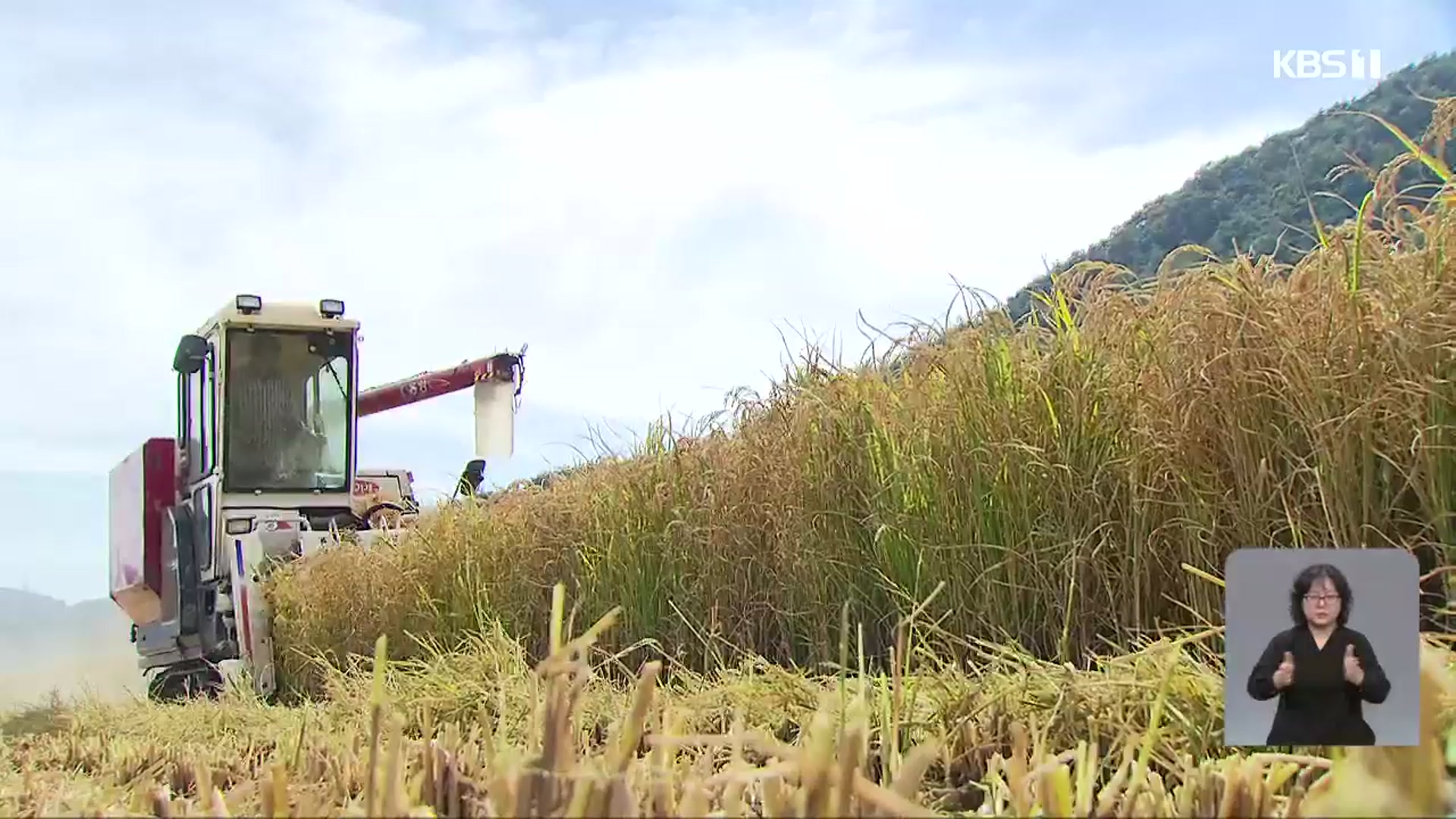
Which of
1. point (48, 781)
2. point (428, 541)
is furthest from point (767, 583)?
point (428, 541)

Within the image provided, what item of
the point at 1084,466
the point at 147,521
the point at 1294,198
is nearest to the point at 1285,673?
the point at 1084,466

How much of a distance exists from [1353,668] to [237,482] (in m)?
7.59

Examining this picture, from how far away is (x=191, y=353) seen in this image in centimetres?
793

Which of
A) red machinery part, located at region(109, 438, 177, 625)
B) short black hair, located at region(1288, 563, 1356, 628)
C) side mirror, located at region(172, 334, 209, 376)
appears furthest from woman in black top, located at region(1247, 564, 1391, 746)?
red machinery part, located at region(109, 438, 177, 625)

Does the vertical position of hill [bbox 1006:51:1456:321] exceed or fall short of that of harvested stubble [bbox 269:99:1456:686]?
Answer: it exceeds it

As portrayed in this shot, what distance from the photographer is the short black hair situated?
1.01 meters

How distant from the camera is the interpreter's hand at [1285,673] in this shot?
1021mm

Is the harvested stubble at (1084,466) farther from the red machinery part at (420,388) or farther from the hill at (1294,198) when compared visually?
the red machinery part at (420,388)

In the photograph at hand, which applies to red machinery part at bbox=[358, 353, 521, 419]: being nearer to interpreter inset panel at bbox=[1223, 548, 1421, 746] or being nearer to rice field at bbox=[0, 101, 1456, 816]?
rice field at bbox=[0, 101, 1456, 816]

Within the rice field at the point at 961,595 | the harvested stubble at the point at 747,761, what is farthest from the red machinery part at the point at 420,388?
the harvested stubble at the point at 747,761

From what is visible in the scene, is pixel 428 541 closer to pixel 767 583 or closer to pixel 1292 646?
pixel 767 583

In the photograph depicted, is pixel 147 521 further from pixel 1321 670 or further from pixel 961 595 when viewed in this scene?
pixel 1321 670

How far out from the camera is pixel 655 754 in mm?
1188

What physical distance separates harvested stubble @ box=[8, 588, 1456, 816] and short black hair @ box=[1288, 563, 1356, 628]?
0.37 ft
